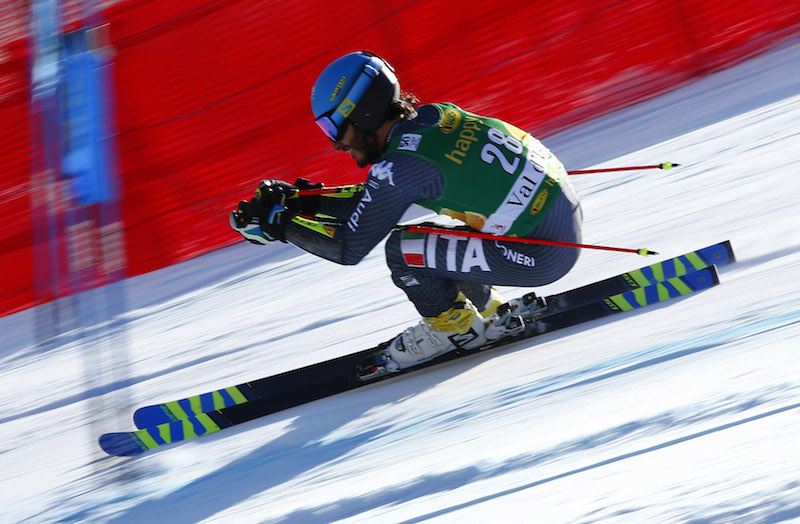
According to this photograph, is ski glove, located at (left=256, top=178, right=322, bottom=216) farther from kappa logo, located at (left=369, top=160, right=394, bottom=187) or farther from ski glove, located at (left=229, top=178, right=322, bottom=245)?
kappa logo, located at (left=369, top=160, right=394, bottom=187)

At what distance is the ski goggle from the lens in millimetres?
2889

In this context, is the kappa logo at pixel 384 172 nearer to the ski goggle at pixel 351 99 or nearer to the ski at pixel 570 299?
the ski goggle at pixel 351 99

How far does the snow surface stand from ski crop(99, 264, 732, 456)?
5 centimetres

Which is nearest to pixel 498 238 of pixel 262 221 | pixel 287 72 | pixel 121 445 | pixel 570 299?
pixel 570 299

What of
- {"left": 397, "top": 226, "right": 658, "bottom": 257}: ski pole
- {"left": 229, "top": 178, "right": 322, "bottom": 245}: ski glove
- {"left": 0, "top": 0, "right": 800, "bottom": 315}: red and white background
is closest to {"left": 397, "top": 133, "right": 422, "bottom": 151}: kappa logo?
{"left": 397, "top": 226, "right": 658, "bottom": 257}: ski pole

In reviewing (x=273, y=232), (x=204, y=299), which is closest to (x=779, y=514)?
(x=273, y=232)

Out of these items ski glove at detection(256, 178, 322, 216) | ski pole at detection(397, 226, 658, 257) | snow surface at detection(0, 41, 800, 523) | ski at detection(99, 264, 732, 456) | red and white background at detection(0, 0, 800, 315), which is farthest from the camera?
→ red and white background at detection(0, 0, 800, 315)

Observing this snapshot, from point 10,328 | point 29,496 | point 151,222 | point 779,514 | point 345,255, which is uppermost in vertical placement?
point 151,222

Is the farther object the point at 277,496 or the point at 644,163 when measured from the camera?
the point at 644,163

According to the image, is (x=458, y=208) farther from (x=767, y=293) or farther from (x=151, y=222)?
(x=151, y=222)

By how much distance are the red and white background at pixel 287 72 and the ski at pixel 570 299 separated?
2026 millimetres

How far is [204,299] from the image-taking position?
4836 mm

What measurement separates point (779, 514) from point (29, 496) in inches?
109

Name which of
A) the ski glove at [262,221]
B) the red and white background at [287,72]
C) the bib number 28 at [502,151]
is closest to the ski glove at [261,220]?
the ski glove at [262,221]
